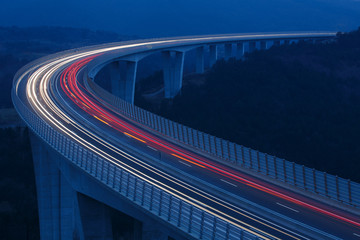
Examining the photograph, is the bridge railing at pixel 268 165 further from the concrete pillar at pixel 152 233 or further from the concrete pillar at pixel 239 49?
the concrete pillar at pixel 239 49

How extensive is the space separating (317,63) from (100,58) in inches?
1567

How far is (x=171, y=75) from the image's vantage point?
245 feet

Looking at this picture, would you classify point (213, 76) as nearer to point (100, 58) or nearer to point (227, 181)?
point (100, 58)

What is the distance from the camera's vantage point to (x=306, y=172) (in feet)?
74.2

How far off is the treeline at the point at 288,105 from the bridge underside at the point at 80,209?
23.9 meters

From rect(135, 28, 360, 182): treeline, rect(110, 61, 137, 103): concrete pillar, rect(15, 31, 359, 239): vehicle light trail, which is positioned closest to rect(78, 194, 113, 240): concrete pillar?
rect(15, 31, 359, 239): vehicle light trail

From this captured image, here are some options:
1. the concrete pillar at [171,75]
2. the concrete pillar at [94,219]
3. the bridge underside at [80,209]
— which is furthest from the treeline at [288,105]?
the concrete pillar at [94,219]

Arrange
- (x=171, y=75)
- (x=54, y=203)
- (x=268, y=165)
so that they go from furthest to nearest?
(x=171, y=75)
(x=54, y=203)
(x=268, y=165)

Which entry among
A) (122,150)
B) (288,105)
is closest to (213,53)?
(288,105)

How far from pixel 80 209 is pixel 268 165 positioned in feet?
33.1

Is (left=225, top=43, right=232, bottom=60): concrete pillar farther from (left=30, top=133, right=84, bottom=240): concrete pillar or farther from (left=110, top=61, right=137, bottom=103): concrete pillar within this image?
(left=30, top=133, right=84, bottom=240): concrete pillar

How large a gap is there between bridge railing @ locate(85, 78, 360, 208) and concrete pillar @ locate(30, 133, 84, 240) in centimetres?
801

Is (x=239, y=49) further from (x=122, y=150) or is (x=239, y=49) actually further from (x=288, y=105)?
(x=122, y=150)

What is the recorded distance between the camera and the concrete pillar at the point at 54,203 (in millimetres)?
30062
